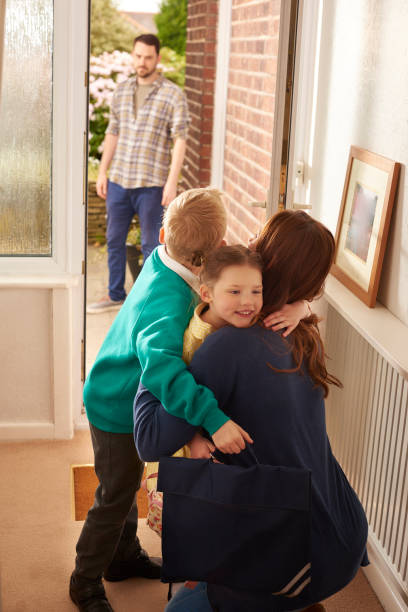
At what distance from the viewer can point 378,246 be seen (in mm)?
2166

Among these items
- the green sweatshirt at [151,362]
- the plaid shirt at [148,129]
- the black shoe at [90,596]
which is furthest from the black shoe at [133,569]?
the plaid shirt at [148,129]

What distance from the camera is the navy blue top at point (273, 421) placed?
1344 millimetres

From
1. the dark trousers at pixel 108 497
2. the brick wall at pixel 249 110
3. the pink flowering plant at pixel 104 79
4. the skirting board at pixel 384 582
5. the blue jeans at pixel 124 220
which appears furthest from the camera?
the pink flowering plant at pixel 104 79

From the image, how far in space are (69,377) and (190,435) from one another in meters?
1.75

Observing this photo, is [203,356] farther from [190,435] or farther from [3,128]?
[3,128]

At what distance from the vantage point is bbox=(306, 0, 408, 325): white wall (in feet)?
6.82

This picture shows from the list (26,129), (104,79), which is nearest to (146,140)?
(26,129)

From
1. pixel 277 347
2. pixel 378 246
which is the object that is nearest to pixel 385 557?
pixel 378 246

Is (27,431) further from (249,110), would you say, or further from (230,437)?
(249,110)

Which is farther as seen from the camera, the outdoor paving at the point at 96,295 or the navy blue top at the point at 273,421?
the outdoor paving at the point at 96,295

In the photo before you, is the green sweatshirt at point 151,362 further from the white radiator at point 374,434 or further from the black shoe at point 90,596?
the white radiator at point 374,434

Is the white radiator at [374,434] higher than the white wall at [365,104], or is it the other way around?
the white wall at [365,104]

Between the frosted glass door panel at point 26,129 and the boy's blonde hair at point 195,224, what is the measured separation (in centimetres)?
148

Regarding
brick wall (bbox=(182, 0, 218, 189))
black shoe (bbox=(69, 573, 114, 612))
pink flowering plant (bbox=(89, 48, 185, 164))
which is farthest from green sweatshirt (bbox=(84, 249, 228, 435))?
pink flowering plant (bbox=(89, 48, 185, 164))
